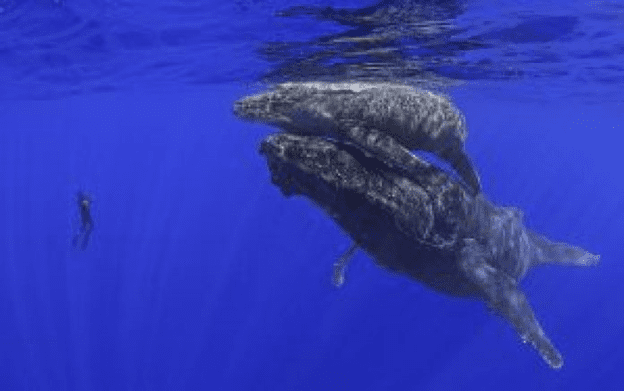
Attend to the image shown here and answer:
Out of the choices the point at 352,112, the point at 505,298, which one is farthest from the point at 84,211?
the point at 505,298

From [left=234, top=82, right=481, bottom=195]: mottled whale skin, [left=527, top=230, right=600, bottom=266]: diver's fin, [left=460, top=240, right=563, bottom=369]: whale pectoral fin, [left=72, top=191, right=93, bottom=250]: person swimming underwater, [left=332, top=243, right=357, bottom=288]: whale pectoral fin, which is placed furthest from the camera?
[left=72, top=191, right=93, bottom=250]: person swimming underwater

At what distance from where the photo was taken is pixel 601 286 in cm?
5309

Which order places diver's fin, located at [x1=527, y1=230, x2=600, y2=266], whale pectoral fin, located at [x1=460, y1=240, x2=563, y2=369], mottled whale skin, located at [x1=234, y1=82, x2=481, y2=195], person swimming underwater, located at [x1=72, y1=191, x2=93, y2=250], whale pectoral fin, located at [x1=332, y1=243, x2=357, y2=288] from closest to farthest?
mottled whale skin, located at [x1=234, y1=82, x2=481, y2=195]
whale pectoral fin, located at [x1=460, y1=240, x2=563, y2=369]
whale pectoral fin, located at [x1=332, y1=243, x2=357, y2=288]
diver's fin, located at [x1=527, y1=230, x2=600, y2=266]
person swimming underwater, located at [x1=72, y1=191, x2=93, y2=250]

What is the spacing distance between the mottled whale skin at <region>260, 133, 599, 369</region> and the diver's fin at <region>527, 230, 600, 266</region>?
219 centimetres

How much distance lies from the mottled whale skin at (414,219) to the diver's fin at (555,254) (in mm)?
2194

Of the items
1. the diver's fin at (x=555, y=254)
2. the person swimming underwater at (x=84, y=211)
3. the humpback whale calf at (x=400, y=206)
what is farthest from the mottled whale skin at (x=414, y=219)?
the person swimming underwater at (x=84, y=211)

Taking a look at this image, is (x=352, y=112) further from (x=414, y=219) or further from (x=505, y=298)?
(x=505, y=298)

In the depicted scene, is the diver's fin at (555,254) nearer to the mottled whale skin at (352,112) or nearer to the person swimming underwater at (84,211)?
the mottled whale skin at (352,112)

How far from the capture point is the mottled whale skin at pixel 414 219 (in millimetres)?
7961

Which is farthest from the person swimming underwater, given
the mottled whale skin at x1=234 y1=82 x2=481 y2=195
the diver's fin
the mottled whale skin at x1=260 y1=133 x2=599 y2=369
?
the diver's fin

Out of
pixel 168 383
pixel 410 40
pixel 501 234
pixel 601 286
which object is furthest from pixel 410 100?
pixel 601 286

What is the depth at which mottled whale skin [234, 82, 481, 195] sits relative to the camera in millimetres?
→ 7875

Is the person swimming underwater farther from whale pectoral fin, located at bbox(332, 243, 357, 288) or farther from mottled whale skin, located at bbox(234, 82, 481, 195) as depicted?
mottled whale skin, located at bbox(234, 82, 481, 195)

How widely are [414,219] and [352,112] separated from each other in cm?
166
